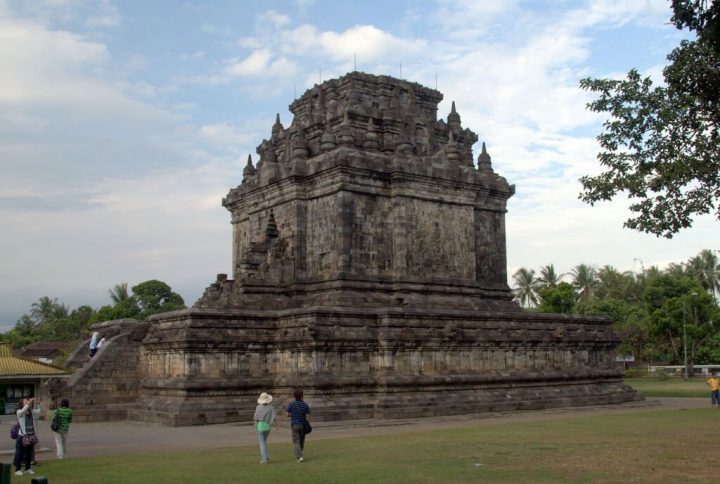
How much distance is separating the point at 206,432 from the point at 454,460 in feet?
29.4

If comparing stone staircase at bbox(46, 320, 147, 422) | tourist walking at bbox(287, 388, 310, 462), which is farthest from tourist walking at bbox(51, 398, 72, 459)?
stone staircase at bbox(46, 320, 147, 422)

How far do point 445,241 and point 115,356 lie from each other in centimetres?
1208

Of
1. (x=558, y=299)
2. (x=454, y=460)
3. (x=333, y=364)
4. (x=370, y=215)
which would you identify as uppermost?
(x=370, y=215)

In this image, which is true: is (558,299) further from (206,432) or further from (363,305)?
(206,432)

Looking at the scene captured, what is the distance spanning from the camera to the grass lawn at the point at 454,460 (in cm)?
1279

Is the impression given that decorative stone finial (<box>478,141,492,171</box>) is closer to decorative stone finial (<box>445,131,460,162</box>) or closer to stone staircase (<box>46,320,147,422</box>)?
decorative stone finial (<box>445,131,460,162</box>)

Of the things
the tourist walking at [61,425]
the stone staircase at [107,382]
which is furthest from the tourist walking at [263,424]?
the stone staircase at [107,382]

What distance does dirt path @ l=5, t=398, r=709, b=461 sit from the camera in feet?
59.5

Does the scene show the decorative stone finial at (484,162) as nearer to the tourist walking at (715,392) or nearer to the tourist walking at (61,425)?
the tourist walking at (715,392)

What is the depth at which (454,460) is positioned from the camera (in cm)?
1452

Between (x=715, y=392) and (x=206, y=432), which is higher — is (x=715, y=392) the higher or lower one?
the higher one

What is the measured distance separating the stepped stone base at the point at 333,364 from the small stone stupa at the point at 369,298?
1.7 inches

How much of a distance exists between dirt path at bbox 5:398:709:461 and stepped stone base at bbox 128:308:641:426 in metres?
0.70

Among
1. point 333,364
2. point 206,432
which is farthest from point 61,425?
point 333,364
